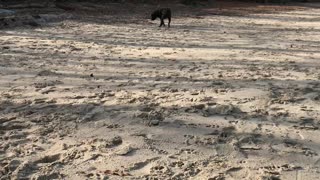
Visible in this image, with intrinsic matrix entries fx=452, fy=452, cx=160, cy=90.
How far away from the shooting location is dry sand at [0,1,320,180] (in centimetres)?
367

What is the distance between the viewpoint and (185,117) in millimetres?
4918

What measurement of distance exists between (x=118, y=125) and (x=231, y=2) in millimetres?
29861

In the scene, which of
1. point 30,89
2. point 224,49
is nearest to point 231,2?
point 224,49

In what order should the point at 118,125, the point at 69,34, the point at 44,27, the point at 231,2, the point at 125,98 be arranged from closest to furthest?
the point at 118,125 < the point at 125,98 < the point at 69,34 < the point at 44,27 < the point at 231,2

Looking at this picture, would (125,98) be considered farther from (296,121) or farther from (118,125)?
(296,121)

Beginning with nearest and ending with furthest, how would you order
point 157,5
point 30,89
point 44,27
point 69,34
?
point 30,89 < point 69,34 < point 44,27 < point 157,5

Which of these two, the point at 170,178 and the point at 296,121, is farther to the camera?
the point at 296,121

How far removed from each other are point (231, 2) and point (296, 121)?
2951 cm

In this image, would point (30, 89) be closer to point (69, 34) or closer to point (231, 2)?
point (69, 34)

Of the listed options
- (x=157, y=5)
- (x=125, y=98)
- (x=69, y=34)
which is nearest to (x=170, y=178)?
(x=125, y=98)

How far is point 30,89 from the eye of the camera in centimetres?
625

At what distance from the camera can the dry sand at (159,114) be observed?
144 inches

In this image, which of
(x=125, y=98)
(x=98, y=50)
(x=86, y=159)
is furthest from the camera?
(x=98, y=50)

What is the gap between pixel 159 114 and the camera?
16.4ft
